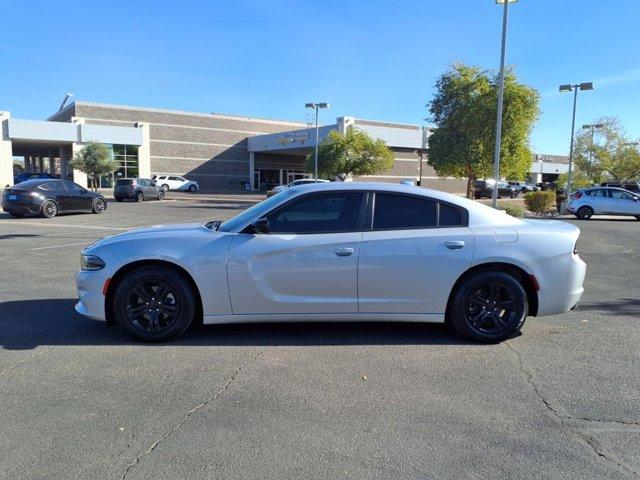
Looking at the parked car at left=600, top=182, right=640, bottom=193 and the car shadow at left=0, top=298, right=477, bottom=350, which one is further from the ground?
the parked car at left=600, top=182, right=640, bottom=193

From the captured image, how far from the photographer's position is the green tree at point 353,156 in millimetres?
35719

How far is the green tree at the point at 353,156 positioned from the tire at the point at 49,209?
793 inches

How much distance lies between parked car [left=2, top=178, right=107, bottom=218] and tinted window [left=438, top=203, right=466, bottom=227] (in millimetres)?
18122

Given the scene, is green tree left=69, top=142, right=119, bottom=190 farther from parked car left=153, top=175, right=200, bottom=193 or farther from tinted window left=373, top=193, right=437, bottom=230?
tinted window left=373, top=193, right=437, bottom=230

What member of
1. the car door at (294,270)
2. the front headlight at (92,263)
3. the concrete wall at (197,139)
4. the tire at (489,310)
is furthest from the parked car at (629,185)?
the front headlight at (92,263)

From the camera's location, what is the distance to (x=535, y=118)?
24.5 m

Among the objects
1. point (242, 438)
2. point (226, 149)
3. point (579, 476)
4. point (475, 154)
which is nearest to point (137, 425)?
point (242, 438)

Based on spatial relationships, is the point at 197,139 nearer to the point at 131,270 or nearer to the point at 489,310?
the point at 131,270

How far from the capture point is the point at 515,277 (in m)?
5.01

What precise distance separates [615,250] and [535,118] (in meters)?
14.0

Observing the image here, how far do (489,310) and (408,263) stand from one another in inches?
37.9

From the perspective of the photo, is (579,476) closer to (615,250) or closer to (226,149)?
(615,250)

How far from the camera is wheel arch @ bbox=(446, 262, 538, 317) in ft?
16.1

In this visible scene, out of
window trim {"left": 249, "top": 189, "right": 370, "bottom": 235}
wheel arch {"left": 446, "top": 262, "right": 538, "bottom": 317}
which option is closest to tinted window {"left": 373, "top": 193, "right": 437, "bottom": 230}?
window trim {"left": 249, "top": 189, "right": 370, "bottom": 235}
